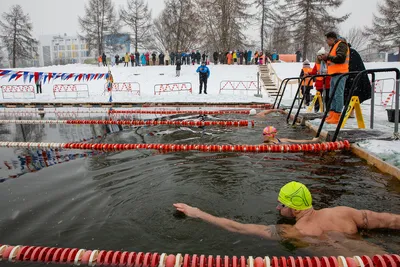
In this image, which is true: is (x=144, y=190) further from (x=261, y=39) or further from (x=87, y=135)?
(x=261, y=39)

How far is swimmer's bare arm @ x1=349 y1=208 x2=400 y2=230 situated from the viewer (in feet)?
10.7

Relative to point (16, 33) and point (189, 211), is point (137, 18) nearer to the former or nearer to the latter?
point (16, 33)

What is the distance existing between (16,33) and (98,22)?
12219 millimetres

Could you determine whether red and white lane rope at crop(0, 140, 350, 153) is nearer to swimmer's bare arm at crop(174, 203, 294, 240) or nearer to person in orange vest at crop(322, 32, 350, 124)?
person in orange vest at crop(322, 32, 350, 124)

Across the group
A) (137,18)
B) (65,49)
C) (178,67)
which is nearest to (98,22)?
(137,18)

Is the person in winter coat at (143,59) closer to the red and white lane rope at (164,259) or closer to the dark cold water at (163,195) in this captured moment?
the dark cold water at (163,195)

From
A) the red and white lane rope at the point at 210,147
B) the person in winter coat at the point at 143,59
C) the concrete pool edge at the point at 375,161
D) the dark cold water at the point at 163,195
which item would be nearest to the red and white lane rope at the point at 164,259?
the dark cold water at the point at 163,195

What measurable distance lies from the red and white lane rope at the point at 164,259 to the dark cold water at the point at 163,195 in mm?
448

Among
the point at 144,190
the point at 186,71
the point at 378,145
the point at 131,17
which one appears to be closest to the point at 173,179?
the point at 144,190

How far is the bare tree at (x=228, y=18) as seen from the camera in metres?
41.3

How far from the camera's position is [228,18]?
41.6 metres

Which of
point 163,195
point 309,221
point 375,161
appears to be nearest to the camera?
point 309,221

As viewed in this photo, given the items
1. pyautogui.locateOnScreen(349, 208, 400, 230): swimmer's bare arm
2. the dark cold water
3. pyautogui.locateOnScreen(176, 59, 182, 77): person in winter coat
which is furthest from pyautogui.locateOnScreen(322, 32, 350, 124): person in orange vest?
pyautogui.locateOnScreen(176, 59, 182, 77): person in winter coat

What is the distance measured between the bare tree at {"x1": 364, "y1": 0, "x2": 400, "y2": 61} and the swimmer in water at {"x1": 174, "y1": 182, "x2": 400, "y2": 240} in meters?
40.7
